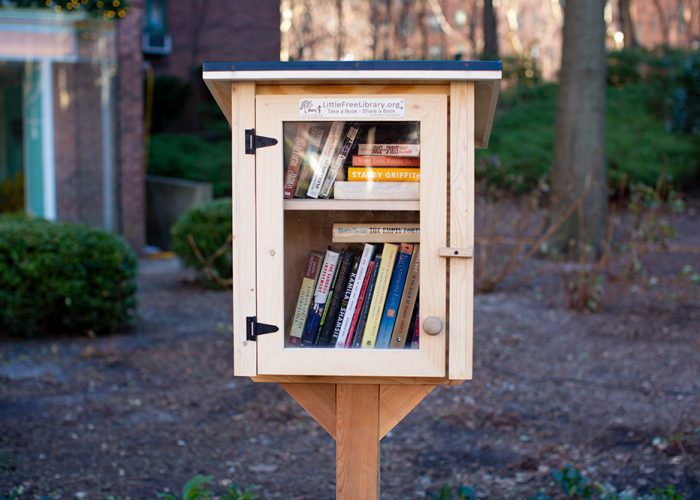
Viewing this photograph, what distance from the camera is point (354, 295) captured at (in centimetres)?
270

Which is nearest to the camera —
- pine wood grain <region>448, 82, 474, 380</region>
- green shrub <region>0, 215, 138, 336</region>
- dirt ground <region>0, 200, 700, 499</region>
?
pine wood grain <region>448, 82, 474, 380</region>

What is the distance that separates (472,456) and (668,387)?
5.72 feet

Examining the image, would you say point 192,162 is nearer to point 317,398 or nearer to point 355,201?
point 317,398

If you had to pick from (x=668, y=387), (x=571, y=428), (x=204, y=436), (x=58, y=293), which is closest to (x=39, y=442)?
(x=204, y=436)

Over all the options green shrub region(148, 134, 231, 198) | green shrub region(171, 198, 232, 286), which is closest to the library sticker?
green shrub region(171, 198, 232, 286)

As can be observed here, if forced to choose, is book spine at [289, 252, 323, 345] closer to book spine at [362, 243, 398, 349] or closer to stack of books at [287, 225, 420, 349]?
stack of books at [287, 225, 420, 349]

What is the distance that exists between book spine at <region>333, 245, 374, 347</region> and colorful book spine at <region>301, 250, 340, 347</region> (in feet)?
0.22

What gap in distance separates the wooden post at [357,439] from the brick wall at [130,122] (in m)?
9.28

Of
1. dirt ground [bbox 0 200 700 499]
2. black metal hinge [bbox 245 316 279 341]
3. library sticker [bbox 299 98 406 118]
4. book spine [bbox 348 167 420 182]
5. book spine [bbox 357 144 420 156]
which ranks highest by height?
library sticker [bbox 299 98 406 118]

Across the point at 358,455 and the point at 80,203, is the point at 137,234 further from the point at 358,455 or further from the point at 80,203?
the point at 358,455

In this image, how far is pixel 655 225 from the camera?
26.6 ft

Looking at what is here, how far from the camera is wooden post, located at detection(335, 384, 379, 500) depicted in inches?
111

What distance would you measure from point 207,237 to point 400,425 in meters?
4.32

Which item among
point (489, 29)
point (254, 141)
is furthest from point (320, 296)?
point (489, 29)
